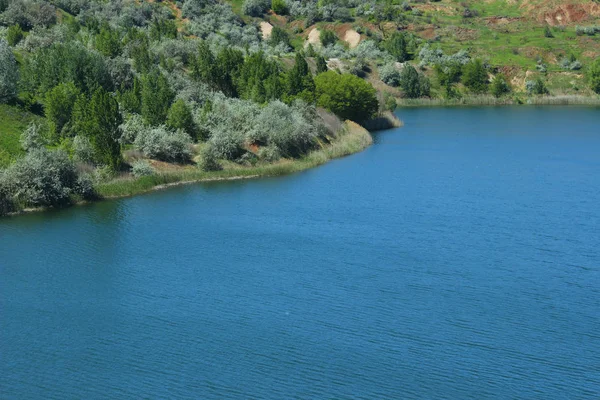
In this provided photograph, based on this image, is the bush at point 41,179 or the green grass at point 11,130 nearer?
the bush at point 41,179

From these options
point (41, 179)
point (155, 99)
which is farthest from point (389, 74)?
point (41, 179)

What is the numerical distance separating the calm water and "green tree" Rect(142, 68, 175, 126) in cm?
1080

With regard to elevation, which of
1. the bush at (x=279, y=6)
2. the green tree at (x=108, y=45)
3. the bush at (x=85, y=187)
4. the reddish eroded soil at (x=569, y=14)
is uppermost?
the bush at (x=279, y=6)

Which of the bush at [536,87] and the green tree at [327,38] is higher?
the green tree at [327,38]

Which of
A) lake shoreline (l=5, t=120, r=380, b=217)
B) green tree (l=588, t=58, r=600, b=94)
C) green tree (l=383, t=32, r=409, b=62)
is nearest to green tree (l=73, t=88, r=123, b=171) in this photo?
lake shoreline (l=5, t=120, r=380, b=217)

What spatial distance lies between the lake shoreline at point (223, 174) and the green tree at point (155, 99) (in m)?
7.02

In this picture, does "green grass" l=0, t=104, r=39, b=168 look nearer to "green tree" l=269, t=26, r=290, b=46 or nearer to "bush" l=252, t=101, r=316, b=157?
"bush" l=252, t=101, r=316, b=157

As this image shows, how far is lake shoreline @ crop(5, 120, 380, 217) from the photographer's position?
2338 inches

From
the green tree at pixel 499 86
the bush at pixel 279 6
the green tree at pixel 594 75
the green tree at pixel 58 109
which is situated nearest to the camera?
the green tree at pixel 58 109

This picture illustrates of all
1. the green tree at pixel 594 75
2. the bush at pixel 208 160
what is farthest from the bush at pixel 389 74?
the bush at pixel 208 160

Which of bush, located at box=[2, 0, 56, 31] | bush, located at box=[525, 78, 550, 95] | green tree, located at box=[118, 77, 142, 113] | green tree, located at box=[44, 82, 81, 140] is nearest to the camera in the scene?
green tree, located at box=[44, 82, 81, 140]

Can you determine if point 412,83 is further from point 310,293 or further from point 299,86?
point 310,293

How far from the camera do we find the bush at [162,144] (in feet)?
217

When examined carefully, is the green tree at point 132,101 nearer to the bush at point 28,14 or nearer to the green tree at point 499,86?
the bush at point 28,14
